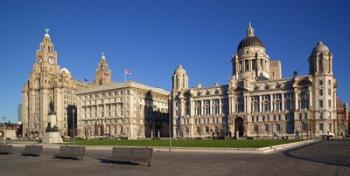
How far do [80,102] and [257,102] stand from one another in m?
75.6

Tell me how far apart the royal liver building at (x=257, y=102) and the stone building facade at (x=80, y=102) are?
16.1 meters

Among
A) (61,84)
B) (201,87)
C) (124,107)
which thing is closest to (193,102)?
(201,87)

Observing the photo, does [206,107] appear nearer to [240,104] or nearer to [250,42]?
[240,104]

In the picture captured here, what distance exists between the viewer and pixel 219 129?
128 metres

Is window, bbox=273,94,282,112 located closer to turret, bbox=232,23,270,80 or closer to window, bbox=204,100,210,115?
turret, bbox=232,23,270,80

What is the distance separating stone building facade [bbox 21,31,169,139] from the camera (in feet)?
472

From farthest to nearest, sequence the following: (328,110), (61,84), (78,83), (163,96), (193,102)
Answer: (78,83)
(61,84)
(163,96)
(193,102)
(328,110)

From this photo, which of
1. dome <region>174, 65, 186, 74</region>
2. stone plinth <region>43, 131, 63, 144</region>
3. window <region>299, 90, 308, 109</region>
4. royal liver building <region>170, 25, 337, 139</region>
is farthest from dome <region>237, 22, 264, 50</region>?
stone plinth <region>43, 131, 63, 144</region>

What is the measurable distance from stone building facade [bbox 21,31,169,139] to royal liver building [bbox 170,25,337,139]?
16.1m

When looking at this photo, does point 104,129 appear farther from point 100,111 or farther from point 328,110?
point 328,110

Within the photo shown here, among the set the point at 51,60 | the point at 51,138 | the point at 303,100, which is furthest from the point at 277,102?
the point at 51,60

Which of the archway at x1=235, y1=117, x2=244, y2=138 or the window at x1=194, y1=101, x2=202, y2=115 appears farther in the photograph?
the window at x1=194, y1=101, x2=202, y2=115

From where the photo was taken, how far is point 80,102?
516 feet

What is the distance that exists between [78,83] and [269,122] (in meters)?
116
